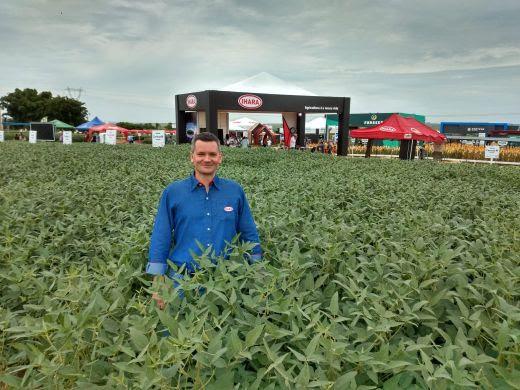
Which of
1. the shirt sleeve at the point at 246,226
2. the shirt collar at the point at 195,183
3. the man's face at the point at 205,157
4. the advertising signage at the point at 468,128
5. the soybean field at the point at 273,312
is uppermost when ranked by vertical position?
the advertising signage at the point at 468,128

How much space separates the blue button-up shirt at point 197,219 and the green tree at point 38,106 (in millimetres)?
70808

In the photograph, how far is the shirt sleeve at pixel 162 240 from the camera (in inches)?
101

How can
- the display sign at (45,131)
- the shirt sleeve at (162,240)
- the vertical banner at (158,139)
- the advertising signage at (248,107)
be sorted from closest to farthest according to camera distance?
the shirt sleeve at (162,240), the vertical banner at (158,139), the advertising signage at (248,107), the display sign at (45,131)

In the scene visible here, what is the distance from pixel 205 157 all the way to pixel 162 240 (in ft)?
2.09

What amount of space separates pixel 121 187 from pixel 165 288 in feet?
14.0

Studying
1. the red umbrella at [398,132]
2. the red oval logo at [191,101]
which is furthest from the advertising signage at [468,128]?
the red oval logo at [191,101]

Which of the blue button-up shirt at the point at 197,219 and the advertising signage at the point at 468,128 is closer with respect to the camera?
the blue button-up shirt at the point at 197,219

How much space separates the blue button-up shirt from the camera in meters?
2.77

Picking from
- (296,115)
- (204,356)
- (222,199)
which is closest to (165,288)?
(204,356)

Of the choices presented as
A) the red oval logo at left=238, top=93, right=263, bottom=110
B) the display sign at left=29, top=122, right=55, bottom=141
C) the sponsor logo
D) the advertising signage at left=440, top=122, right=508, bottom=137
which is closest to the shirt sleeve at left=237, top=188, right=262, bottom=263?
the sponsor logo

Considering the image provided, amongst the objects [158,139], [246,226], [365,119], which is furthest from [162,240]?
[365,119]

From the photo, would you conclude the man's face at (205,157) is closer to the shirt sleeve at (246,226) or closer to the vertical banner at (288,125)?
the shirt sleeve at (246,226)

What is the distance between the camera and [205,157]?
2811mm

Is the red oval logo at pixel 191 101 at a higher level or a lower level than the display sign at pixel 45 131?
higher
